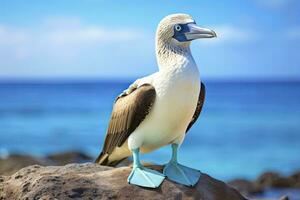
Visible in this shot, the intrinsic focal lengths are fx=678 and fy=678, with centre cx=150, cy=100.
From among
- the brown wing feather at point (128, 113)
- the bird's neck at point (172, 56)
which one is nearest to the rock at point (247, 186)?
the brown wing feather at point (128, 113)

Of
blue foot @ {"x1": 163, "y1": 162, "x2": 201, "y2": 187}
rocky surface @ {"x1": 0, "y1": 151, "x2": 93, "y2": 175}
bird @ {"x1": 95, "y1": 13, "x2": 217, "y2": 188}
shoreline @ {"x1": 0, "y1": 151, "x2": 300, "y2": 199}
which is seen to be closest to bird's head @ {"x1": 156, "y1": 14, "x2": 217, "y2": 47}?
bird @ {"x1": 95, "y1": 13, "x2": 217, "y2": 188}

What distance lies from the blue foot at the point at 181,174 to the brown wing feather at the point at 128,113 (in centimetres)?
44

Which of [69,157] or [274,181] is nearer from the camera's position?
[274,181]

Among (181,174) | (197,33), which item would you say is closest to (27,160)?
(181,174)

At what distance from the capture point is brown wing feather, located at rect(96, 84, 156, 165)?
16.9ft

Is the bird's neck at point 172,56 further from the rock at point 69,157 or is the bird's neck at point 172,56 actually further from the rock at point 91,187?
the rock at point 69,157

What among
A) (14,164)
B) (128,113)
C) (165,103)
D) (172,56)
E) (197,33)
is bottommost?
(14,164)

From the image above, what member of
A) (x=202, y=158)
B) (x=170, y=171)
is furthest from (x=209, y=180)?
(x=202, y=158)

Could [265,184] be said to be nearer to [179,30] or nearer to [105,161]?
[105,161]

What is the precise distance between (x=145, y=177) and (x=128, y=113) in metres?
0.51

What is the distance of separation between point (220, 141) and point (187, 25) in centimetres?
2490

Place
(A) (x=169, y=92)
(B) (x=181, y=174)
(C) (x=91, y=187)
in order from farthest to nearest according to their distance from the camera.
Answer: (B) (x=181, y=174), (C) (x=91, y=187), (A) (x=169, y=92)

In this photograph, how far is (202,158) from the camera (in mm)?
23750

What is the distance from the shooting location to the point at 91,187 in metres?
5.16
